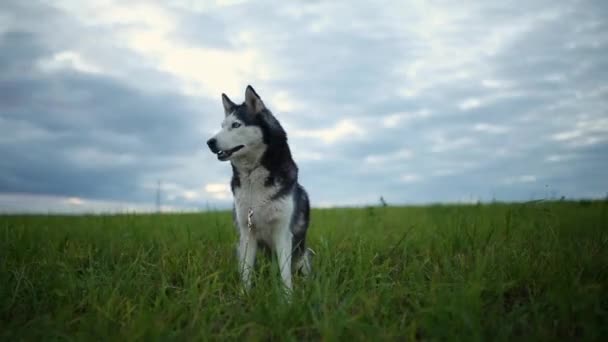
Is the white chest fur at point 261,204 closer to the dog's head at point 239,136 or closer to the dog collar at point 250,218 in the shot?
the dog collar at point 250,218

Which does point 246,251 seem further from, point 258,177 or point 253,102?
point 253,102

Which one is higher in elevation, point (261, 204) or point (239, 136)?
point (239, 136)

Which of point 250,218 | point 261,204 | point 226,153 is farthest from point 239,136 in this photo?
point 250,218

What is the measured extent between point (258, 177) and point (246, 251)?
870 mm

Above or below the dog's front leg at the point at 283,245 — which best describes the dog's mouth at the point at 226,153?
above

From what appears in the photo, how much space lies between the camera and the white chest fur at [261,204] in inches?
187

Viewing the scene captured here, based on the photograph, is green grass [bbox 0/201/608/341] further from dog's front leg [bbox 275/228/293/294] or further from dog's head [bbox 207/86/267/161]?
dog's head [bbox 207/86/267/161]

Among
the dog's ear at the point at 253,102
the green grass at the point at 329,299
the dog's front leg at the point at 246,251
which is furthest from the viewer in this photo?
the dog's ear at the point at 253,102

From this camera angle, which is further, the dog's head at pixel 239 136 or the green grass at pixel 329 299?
the dog's head at pixel 239 136

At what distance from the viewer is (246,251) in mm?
4582

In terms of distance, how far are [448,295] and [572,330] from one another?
0.99m

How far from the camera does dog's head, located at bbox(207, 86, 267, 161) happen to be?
4.80m

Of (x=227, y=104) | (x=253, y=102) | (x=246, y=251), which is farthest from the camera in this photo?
(x=227, y=104)

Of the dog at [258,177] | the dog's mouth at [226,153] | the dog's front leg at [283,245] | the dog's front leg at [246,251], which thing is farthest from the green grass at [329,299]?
the dog's mouth at [226,153]
